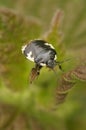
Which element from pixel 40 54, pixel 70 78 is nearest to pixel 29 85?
pixel 40 54

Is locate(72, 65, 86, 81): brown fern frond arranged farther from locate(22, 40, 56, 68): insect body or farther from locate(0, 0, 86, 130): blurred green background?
locate(22, 40, 56, 68): insect body

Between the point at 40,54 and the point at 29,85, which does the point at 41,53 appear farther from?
the point at 29,85

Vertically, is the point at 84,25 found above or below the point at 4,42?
above

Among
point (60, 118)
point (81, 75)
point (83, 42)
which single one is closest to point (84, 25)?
point (83, 42)

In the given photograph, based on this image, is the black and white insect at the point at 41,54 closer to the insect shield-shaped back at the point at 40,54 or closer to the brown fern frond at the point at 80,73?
the insect shield-shaped back at the point at 40,54

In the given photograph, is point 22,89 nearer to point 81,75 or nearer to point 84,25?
point 81,75

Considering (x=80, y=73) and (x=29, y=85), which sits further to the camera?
(x=29, y=85)

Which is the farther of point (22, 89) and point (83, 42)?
point (83, 42)
